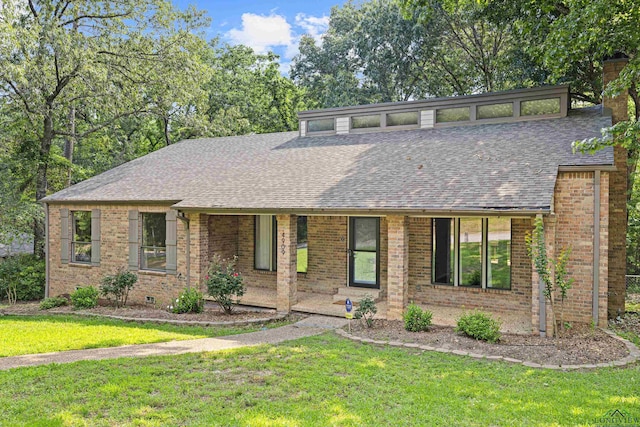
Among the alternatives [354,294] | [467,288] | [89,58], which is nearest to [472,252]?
[467,288]

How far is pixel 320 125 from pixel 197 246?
→ 6514mm

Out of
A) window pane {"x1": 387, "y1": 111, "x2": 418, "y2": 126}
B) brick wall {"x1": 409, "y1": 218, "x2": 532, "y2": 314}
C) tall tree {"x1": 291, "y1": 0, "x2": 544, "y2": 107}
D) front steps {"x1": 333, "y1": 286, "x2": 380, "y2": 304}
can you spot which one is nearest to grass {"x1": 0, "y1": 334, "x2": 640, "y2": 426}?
brick wall {"x1": 409, "y1": 218, "x2": 532, "y2": 314}

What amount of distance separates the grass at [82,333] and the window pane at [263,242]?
3.76 meters


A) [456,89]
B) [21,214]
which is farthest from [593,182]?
[21,214]

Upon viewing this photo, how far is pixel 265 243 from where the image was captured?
42.8 feet

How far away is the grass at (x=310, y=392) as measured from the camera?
450 centimetres

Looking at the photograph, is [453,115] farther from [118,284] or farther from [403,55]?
[118,284]

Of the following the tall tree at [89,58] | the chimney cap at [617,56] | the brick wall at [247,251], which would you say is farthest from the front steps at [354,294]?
the tall tree at [89,58]

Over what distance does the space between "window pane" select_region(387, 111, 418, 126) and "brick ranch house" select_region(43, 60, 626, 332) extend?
0.15 ft

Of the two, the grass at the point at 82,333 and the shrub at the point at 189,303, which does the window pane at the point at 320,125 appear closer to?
the shrub at the point at 189,303

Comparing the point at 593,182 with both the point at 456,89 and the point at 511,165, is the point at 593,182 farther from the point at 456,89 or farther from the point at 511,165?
the point at 456,89

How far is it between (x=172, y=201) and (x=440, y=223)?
23.2ft

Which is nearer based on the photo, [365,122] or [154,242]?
[154,242]

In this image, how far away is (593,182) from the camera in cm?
866
